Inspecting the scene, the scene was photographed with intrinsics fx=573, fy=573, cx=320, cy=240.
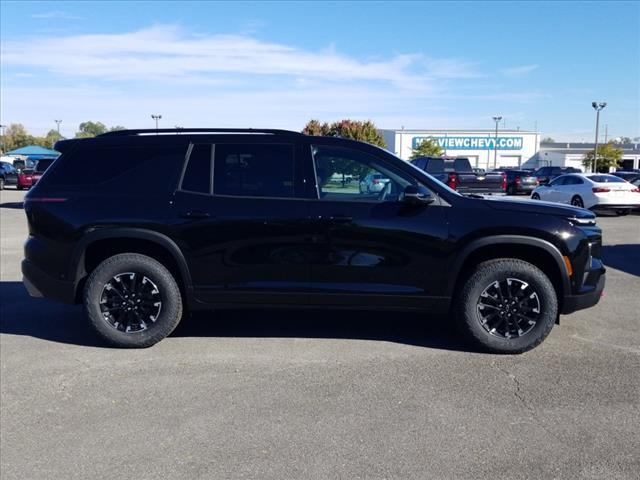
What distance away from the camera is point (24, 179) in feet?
109

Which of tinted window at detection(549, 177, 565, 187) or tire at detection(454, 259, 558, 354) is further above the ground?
tinted window at detection(549, 177, 565, 187)

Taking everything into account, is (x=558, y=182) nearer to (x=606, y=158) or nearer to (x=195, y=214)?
(x=195, y=214)

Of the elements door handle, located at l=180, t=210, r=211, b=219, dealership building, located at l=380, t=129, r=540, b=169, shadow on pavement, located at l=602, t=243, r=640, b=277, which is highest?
dealership building, located at l=380, t=129, r=540, b=169

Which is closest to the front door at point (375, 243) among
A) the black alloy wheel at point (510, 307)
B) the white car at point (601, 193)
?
the black alloy wheel at point (510, 307)

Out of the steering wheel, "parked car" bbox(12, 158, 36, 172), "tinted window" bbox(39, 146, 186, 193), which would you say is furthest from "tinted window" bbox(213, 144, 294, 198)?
"parked car" bbox(12, 158, 36, 172)

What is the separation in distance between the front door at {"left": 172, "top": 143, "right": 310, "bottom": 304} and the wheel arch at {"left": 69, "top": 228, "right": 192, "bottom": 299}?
0.10 metres

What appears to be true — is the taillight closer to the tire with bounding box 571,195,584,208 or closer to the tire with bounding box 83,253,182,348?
the tire with bounding box 571,195,584,208

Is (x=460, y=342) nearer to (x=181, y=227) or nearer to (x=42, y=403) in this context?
(x=181, y=227)

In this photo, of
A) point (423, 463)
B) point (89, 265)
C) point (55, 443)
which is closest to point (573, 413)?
point (423, 463)

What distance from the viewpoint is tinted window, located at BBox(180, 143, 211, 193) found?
17.3 ft

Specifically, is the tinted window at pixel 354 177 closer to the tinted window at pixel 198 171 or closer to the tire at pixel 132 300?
the tinted window at pixel 198 171

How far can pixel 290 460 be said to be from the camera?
338 cm

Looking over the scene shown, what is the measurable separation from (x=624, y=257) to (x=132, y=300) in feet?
27.9

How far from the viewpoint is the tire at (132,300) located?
5.26 m
